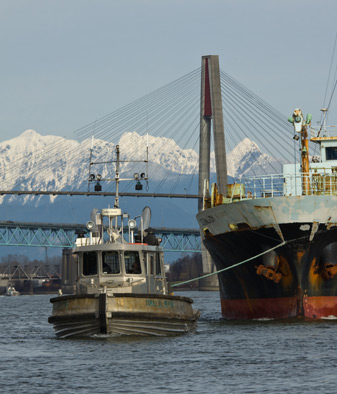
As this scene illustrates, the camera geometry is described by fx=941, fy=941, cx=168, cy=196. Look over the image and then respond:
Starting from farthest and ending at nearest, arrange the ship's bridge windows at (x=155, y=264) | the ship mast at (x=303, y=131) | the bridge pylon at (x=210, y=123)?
the bridge pylon at (x=210, y=123)
the ship mast at (x=303, y=131)
the ship's bridge windows at (x=155, y=264)

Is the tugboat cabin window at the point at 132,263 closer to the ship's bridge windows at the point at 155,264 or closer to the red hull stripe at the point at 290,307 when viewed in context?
the ship's bridge windows at the point at 155,264

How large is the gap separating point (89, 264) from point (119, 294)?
260 centimetres

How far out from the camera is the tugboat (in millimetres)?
33656

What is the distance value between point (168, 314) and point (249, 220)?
37.0ft

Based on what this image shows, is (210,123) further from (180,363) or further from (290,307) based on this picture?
(180,363)

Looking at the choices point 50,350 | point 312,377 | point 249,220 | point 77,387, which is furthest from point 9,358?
point 249,220

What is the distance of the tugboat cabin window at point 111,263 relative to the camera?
35.2m

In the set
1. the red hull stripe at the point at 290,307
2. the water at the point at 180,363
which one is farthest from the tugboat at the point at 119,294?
the red hull stripe at the point at 290,307

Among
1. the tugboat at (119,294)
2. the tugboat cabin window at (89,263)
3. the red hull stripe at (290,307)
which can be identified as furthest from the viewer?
the red hull stripe at (290,307)

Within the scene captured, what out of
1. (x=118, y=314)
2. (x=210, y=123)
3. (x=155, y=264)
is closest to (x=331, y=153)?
(x=155, y=264)

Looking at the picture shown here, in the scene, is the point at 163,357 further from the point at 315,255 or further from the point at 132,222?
the point at 315,255

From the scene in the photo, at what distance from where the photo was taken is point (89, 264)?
35.6 m

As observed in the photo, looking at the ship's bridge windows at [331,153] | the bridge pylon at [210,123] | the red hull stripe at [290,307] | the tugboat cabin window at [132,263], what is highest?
the bridge pylon at [210,123]

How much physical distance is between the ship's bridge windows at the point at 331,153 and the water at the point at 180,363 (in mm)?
16762
